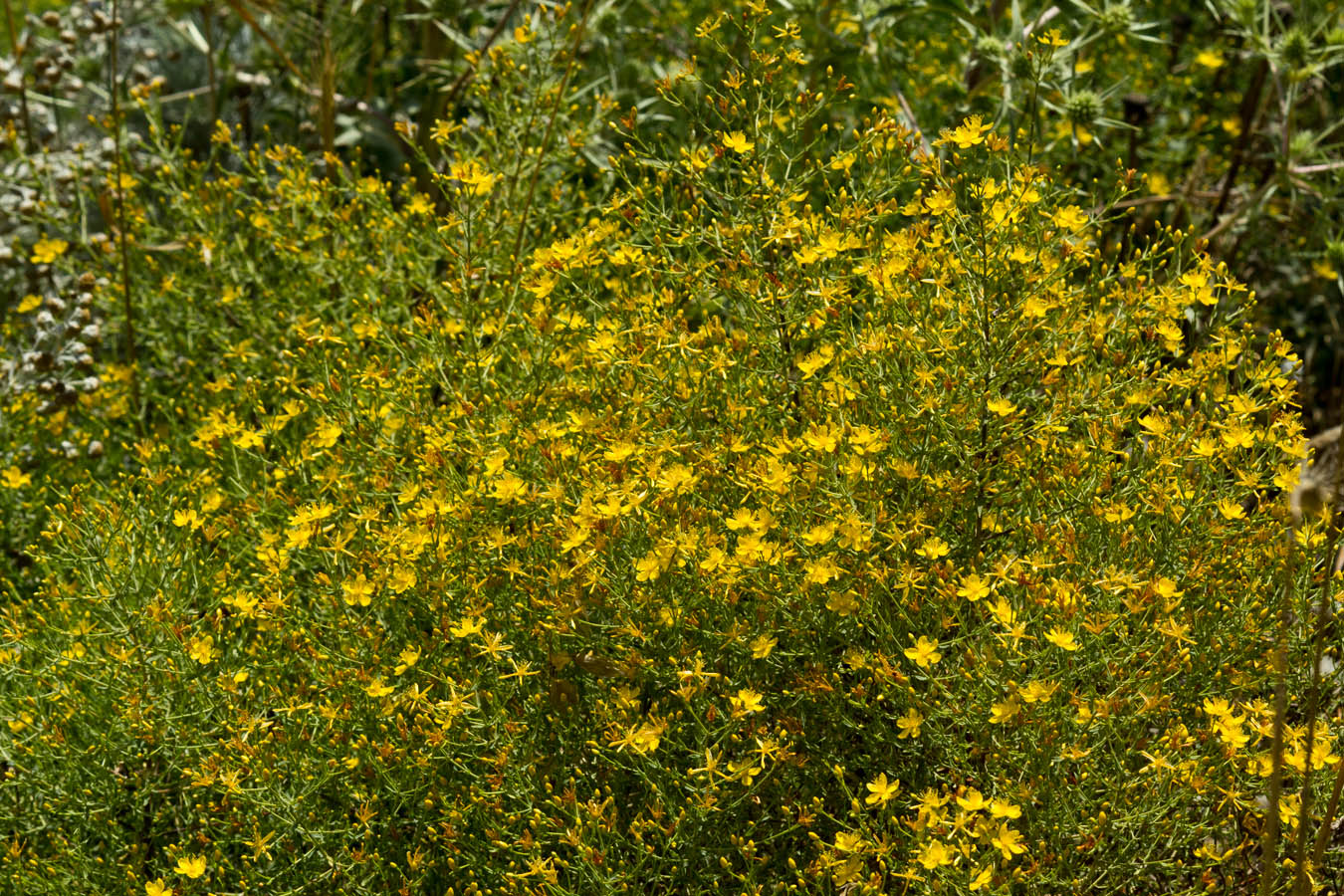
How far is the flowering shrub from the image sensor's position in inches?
82.9

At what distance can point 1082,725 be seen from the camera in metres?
2.04

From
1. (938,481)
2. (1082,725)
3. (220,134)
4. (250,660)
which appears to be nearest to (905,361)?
(938,481)

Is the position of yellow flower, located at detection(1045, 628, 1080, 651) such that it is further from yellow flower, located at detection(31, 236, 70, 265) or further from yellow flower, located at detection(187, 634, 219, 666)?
yellow flower, located at detection(31, 236, 70, 265)

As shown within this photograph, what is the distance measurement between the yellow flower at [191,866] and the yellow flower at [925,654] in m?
1.19

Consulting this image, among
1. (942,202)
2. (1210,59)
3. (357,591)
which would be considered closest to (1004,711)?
(942,202)

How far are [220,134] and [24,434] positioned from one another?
92cm

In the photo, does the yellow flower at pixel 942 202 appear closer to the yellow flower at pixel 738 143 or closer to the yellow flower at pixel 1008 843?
the yellow flower at pixel 738 143

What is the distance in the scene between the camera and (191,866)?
221 cm

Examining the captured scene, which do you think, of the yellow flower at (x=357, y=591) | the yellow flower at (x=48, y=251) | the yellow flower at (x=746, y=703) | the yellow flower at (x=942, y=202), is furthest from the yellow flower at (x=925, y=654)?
the yellow flower at (x=48, y=251)

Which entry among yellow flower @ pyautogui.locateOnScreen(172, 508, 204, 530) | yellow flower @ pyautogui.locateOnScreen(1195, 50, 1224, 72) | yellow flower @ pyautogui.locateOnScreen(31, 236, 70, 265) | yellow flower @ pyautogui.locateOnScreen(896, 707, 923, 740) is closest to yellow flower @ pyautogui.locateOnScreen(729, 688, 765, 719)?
yellow flower @ pyautogui.locateOnScreen(896, 707, 923, 740)

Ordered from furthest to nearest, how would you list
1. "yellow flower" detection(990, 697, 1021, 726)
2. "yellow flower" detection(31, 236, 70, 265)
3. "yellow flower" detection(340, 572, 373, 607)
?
"yellow flower" detection(31, 236, 70, 265)
"yellow flower" detection(340, 572, 373, 607)
"yellow flower" detection(990, 697, 1021, 726)

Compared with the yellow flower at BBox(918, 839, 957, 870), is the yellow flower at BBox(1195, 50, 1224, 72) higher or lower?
lower

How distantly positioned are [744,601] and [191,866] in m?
1.01

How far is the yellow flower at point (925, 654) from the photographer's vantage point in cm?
199
